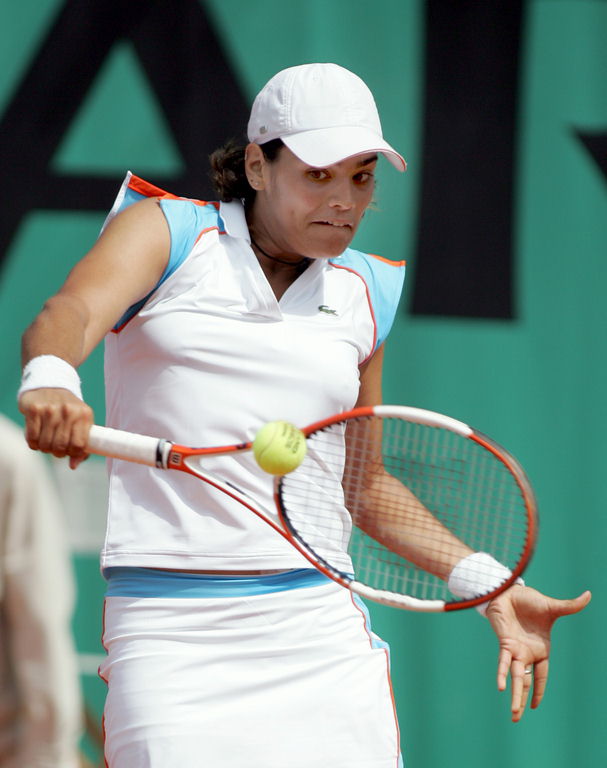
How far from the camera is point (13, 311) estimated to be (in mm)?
3223

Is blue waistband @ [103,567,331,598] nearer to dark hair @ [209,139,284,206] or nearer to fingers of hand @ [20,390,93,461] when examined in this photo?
fingers of hand @ [20,390,93,461]

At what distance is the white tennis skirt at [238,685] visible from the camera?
73.2 inches

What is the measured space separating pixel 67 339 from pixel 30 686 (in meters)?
0.73

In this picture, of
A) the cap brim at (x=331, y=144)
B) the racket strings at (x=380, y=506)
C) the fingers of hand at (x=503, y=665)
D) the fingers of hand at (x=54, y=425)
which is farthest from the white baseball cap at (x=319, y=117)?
the fingers of hand at (x=503, y=665)

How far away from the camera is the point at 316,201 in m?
2.01

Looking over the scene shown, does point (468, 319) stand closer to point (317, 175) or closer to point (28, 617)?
point (317, 175)

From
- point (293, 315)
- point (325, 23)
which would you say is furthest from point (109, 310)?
point (325, 23)

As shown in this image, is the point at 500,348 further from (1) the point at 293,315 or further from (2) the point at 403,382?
(1) the point at 293,315

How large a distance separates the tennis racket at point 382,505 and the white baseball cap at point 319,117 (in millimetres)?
443

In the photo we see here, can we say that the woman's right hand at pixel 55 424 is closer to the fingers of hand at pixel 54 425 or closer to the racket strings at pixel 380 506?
the fingers of hand at pixel 54 425

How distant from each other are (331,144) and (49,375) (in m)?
0.66

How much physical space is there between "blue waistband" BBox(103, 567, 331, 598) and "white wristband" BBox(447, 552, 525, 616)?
27 centimetres

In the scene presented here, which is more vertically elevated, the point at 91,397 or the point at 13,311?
the point at 13,311

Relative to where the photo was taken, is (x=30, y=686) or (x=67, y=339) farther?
(x=30, y=686)
